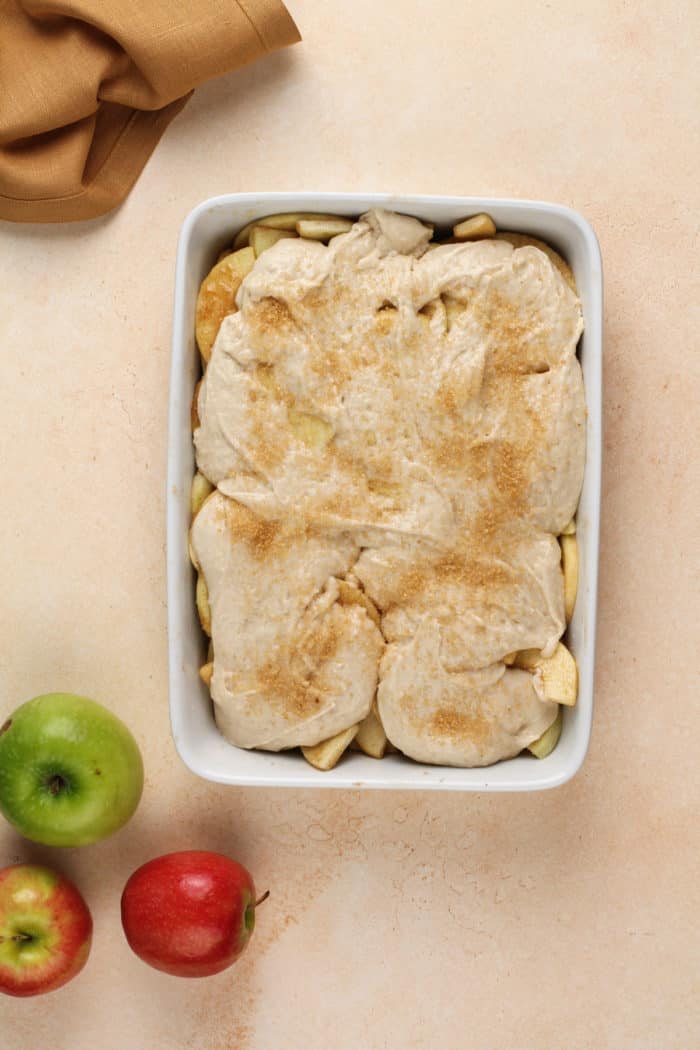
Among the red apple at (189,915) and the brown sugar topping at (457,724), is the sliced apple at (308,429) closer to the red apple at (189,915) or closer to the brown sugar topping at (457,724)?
the brown sugar topping at (457,724)

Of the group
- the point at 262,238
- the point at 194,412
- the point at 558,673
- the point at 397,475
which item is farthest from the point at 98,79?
the point at 558,673

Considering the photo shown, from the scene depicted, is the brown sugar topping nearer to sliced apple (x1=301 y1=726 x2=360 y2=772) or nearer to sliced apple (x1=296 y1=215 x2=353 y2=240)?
sliced apple (x1=301 y1=726 x2=360 y2=772)

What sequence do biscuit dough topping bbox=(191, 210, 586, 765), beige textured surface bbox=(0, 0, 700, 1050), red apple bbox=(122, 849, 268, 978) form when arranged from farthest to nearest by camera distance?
beige textured surface bbox=(0, 0, 700, 1050) → red apple bbox=(122, 849, 268, 978) → biscuit dough topping bbox=(191, 210, 586, 765)

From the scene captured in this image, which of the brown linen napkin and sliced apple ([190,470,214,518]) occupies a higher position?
the brown linen napkin

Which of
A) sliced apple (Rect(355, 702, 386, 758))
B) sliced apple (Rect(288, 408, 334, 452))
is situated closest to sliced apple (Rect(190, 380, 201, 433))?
sliced apple (Rect(288, 408, 334, 452))

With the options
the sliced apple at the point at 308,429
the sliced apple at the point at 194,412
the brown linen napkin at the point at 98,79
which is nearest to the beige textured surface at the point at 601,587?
the brown linen napkin at the point at 98,79
